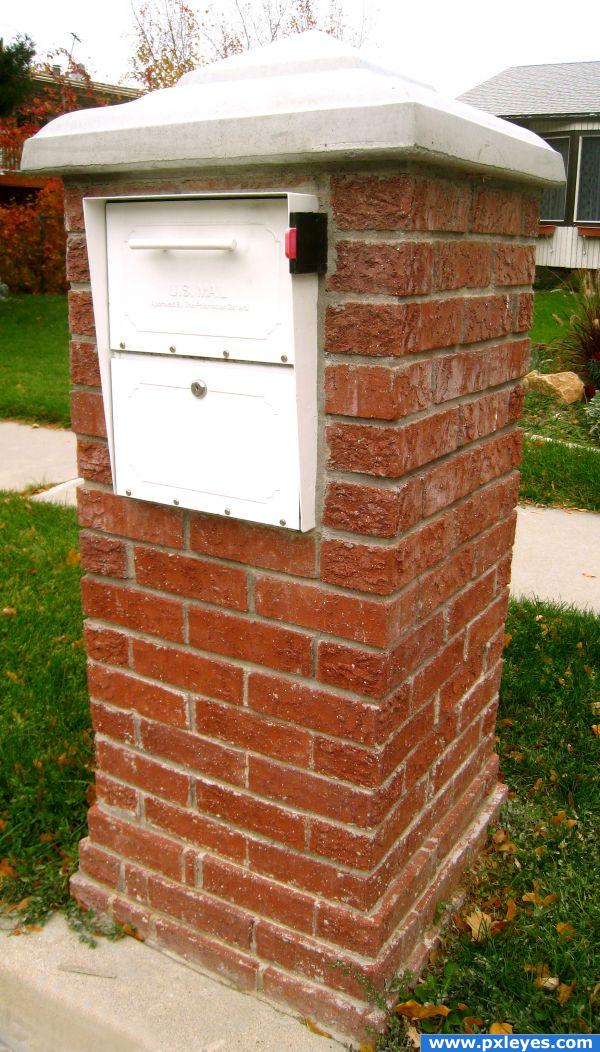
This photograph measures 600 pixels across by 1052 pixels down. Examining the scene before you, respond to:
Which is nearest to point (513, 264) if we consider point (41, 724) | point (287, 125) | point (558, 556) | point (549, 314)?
point (287, 125)

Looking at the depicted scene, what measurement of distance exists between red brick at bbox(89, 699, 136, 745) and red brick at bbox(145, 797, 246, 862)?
0.15m

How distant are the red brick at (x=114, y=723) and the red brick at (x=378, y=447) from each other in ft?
2.77

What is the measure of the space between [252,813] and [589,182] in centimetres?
1821

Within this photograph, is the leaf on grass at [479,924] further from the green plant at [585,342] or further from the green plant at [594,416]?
the green plant at [585,342]

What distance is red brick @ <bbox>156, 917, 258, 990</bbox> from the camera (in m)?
1.99

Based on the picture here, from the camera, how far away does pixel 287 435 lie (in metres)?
1.63

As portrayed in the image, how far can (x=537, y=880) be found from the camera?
229cm

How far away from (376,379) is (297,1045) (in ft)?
4.37

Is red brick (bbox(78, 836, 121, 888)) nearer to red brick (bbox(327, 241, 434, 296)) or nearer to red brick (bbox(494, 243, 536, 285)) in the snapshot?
red brick (bbox(327, 241, 434, 296))

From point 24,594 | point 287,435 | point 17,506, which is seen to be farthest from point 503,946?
point 17,506

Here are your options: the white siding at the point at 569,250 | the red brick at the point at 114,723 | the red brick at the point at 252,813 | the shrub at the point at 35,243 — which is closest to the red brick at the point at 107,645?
the red brick at the point at 114,723

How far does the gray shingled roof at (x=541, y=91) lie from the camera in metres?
18.1

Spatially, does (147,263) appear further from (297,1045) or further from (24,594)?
(24,594)

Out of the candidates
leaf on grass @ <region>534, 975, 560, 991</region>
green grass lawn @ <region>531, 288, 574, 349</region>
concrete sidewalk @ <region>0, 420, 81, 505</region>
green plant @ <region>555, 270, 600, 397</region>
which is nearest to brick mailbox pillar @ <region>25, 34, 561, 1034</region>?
leaf on grass @ <region>534, 975, 560, 991</region>
